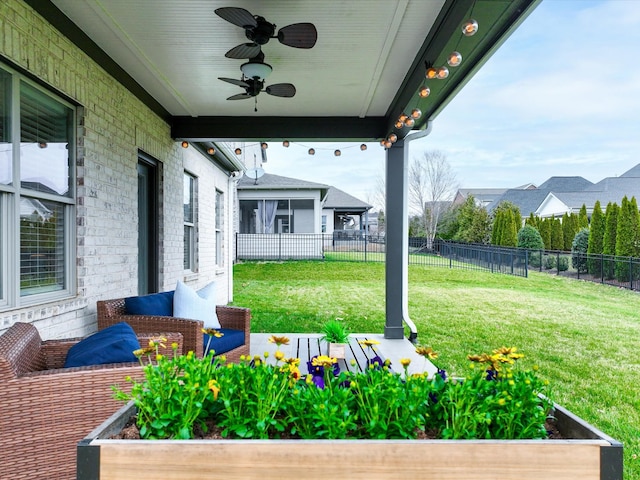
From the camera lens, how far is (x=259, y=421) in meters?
1.18

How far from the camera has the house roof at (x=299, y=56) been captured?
9.28ft

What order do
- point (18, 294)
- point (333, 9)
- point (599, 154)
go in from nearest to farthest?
point (18, 294) < point (333, 9) < point (599, 154)

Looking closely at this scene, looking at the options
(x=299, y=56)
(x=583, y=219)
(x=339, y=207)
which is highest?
(x=339, y=207)

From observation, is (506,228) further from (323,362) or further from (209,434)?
(209,434)

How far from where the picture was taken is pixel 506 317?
7801mm

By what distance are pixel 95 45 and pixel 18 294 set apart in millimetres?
1901

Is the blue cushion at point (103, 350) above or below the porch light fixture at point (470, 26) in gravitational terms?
below

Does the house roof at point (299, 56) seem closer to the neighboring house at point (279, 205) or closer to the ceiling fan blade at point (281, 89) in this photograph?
the ceiling fan blade at point (281, 89)

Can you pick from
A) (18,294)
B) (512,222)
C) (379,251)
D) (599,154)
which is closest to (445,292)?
(379,251)

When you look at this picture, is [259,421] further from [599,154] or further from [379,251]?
[599,154]

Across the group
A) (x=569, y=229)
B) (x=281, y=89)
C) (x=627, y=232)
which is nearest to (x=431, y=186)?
(x=569, y=229)

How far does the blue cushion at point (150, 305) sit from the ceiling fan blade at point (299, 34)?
219 cm

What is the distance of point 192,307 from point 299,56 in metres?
2.18

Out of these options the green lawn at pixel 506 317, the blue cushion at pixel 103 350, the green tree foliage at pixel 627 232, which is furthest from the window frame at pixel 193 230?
the green tree foliage at pixel 627 232
